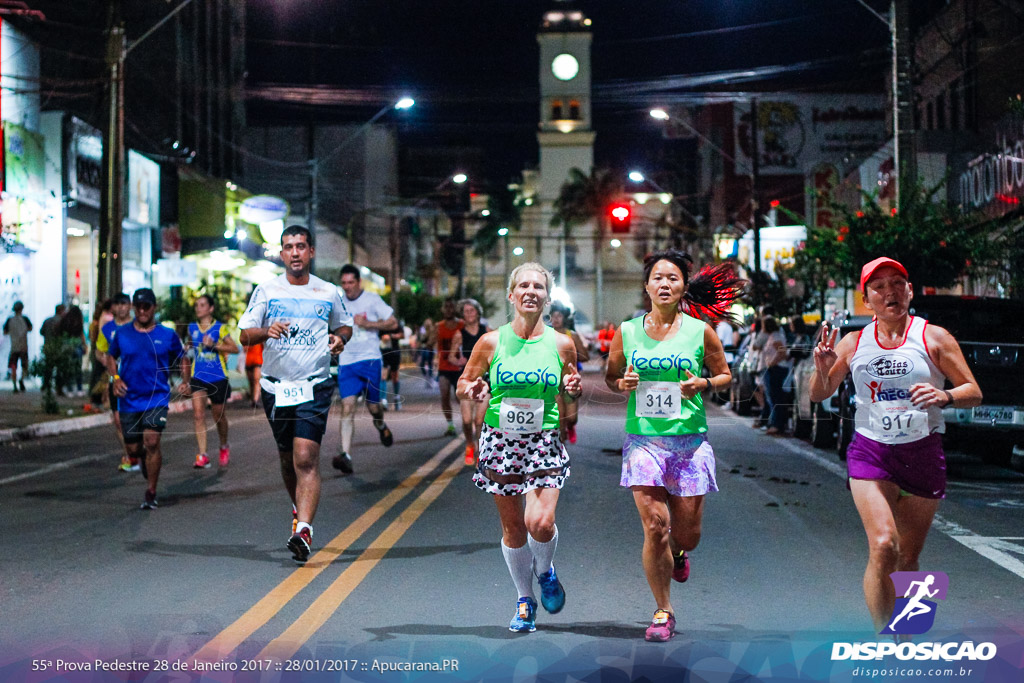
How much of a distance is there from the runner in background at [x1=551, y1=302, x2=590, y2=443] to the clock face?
79.5 meters

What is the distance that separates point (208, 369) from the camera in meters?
12.4

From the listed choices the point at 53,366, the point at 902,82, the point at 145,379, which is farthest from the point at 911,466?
the point at 53,366

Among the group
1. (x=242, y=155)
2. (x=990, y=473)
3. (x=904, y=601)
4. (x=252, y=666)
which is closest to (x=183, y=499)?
(x=252, y=666)

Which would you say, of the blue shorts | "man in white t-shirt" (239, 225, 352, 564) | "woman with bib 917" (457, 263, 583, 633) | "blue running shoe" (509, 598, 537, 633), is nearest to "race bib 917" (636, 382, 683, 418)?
"woman with bib 917" (457, 263, 583, 633)

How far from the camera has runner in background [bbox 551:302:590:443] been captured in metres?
6.18

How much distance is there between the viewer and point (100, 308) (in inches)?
745

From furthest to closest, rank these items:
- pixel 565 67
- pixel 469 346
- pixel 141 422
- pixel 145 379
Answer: pixel 565 67 → pixel 469 346 → pixel 145 379 → pixel 141 422

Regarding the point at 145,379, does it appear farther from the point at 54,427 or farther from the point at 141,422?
the point at 54,427

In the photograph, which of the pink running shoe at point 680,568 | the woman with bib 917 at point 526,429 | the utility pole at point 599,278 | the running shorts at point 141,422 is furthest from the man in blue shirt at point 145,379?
the utility pole at point 599,278

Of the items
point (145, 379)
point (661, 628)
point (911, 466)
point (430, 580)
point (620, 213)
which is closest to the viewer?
point (911, 466)

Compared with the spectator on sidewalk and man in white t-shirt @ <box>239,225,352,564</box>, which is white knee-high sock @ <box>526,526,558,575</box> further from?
the spectator on sidewalk

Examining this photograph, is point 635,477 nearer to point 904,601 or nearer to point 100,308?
point 904,601

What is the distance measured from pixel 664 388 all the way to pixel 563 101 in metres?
91.3

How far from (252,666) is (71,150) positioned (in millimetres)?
26462
